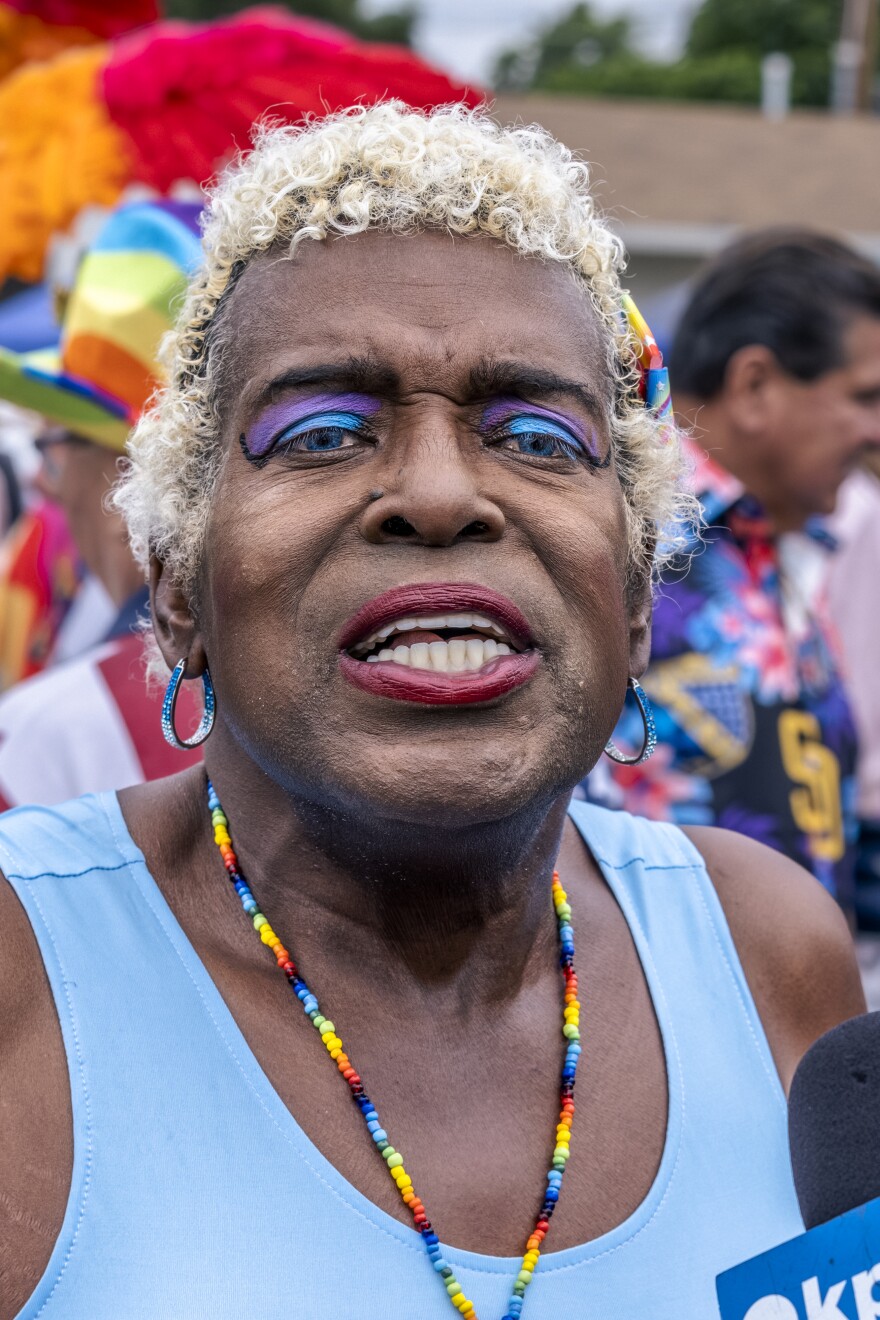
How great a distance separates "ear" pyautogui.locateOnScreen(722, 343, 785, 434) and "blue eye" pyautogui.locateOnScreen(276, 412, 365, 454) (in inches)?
102

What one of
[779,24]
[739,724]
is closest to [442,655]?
[739,724]

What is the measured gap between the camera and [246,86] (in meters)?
4.54

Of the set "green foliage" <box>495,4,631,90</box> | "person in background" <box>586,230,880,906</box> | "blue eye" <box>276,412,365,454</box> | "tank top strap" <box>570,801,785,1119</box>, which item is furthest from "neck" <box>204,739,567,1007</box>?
"green foliage" <box>495,4,631,90</box>

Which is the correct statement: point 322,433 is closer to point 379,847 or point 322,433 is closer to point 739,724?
point 379,847

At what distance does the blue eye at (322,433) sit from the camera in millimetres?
1721

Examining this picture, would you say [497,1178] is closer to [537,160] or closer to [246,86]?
[537,160]

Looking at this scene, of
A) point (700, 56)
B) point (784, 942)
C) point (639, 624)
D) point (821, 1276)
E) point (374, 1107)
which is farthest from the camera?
point (700, 56)

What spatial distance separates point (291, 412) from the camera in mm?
1734

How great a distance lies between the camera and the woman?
1.58m

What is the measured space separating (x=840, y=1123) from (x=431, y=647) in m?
0.61

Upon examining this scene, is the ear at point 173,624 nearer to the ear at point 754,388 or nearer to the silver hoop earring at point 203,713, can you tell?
the silver hoop earring at point 203,713

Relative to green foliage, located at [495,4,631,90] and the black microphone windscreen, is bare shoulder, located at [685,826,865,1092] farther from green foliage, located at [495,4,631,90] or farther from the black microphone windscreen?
green foliage, located at [495,4,631,90]

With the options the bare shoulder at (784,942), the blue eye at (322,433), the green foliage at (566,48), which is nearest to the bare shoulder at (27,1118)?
the blue eye at (322,433)

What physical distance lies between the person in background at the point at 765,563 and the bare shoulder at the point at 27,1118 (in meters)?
1.77
